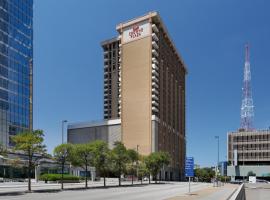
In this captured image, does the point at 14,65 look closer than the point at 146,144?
Yes

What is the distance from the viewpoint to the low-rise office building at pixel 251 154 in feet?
623

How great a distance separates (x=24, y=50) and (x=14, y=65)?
8933 millimetres

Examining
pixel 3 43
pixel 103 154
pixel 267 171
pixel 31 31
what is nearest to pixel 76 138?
pixel 31 31

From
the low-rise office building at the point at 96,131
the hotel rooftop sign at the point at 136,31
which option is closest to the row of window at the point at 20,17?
the hotel rooftop sign at the point at 136,31

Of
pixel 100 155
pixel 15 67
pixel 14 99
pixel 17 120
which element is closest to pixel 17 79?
pixel 15 67

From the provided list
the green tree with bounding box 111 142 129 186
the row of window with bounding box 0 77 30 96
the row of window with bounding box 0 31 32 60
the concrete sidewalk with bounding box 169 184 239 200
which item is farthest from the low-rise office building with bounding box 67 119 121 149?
the concrete sidewalk with bounding box 169 184 239 200

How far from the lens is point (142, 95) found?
6097 inches

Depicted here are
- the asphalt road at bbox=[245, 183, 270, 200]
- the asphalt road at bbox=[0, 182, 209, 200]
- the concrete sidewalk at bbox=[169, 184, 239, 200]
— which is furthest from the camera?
the asphalt road at bbox=[245, 183, 270, 200]

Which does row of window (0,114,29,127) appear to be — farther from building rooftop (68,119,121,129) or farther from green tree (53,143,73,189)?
green tree (53,143,73,189)

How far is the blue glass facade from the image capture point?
11919 centimetres

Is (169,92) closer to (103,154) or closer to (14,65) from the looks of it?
(14,65)

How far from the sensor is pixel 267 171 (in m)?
188

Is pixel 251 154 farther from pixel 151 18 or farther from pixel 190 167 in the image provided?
pixel 190 167

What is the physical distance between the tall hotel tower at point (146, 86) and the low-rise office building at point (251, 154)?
35.2 m
